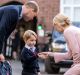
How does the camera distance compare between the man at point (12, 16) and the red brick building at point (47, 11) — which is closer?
the man at point (12, 16)

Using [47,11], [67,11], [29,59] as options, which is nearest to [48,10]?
[47,11]

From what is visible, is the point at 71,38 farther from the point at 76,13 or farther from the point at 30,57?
the point at 76,13

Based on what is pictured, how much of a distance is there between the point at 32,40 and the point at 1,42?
3.94 ft

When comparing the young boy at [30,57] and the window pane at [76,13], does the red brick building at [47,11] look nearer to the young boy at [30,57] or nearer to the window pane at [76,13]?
the window pane at [76,13]

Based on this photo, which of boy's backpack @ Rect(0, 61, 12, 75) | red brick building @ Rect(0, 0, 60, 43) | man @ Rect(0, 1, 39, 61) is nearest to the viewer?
man @ Rect(0, 1, 39, 61)

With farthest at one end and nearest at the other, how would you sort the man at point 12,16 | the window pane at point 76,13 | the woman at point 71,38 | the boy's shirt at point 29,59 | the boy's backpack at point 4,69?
1. the window pane at point 76,13
2. the boy's shirt at point 29,59
3. the boy's backpack at point 4,69
4. the woman at point 71,38
5. the man at point 12,16

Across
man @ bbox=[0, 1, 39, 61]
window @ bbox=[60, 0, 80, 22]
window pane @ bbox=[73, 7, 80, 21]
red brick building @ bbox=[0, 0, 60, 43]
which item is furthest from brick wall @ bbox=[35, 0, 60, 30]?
man @ bbox=[0, 1, 39, 61]

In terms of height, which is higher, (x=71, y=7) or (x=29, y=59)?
(x=29, y=59)

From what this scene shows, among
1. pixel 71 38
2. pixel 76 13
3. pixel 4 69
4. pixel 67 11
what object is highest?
pixel 71 38

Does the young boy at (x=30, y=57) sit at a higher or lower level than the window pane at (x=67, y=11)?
higher

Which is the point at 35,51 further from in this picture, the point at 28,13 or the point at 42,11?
the point at 42,11

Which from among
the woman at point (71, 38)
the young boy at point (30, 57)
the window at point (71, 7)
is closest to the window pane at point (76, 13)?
the window at point (71, 7)

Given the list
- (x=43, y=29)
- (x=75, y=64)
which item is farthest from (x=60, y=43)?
(x=75, y=64)

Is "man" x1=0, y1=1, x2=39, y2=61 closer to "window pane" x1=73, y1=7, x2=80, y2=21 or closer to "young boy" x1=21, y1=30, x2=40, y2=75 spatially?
"young boy" x1=21, y1=30, x2=40, y2=75
